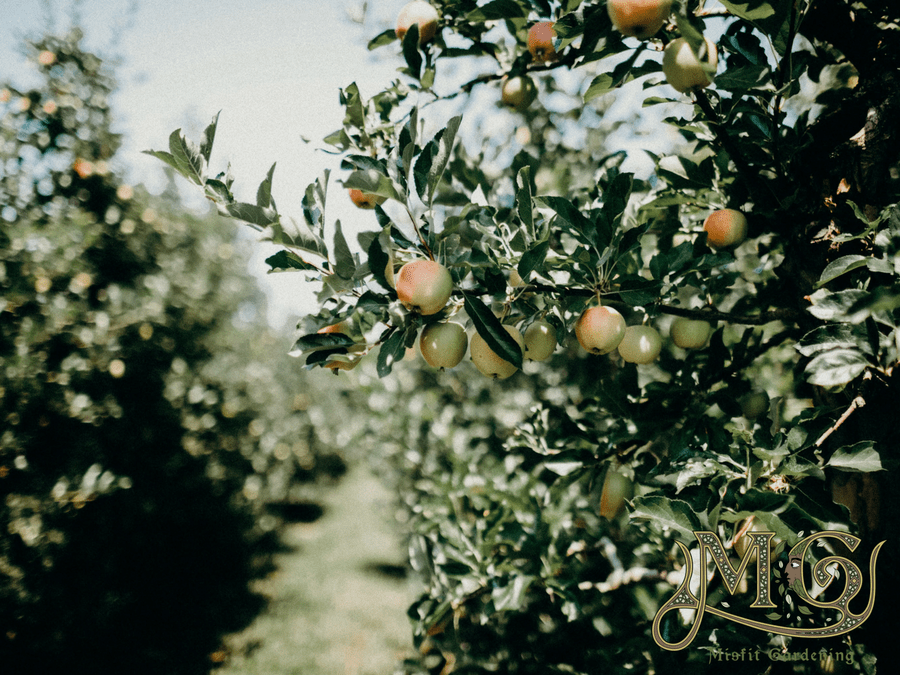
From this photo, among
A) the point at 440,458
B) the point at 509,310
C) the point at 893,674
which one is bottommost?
the point at 893,674

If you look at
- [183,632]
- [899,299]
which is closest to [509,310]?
[899,299]

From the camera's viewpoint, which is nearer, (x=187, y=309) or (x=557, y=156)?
(x=557, y=156)

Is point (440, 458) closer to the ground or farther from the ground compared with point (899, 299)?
farther from the ground

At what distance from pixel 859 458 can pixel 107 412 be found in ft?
13.0

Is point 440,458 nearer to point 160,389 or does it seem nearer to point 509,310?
point 509,310

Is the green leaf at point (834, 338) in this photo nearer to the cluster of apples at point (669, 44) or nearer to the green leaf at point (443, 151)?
the cluster of apples at point (669, 44)

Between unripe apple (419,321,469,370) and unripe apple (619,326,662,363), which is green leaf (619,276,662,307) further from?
unripe apple (419,321,469,370)

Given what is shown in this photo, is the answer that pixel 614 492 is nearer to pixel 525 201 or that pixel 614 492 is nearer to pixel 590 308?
pixel 590 308

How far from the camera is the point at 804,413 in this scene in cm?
102

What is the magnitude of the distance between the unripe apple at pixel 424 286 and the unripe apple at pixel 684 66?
638mm

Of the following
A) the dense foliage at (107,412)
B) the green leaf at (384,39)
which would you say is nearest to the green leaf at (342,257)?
the green leaf at (384,39)

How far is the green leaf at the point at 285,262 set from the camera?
→ 1.00m

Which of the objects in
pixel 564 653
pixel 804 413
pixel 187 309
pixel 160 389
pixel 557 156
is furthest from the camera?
pixel 187 309

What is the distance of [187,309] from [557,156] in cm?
330
